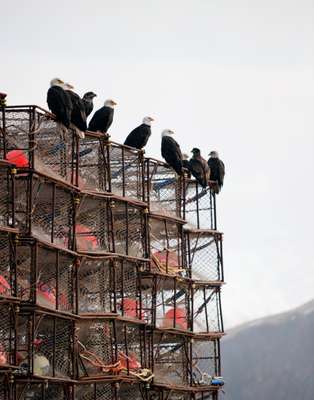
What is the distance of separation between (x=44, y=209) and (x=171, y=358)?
6423mm

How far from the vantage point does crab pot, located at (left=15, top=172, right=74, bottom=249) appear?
28.8 meters

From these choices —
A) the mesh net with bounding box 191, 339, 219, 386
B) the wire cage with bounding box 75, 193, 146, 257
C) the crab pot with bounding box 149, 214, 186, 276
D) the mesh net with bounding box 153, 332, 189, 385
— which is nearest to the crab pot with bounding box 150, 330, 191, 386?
the mesh net with bounding box 153, 332, 189, 385

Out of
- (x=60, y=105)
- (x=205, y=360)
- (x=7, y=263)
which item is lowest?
(x=205, y=360)

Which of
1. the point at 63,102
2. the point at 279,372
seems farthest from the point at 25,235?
the point at 279,372

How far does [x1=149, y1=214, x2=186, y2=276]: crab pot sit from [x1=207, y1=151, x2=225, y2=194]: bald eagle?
2619 millimetres

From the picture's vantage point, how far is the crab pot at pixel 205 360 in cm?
3544

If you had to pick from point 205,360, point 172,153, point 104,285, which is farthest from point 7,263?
point 205,360

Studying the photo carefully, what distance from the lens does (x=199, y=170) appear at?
36750 millimetres

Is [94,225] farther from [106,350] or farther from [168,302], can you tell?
[168,302]

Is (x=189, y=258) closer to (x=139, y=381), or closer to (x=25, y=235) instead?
(x=139, y=381)

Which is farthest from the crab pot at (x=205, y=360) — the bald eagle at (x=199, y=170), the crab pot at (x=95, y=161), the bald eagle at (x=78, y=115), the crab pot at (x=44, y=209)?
the bald eagle at (x=78, y=115)

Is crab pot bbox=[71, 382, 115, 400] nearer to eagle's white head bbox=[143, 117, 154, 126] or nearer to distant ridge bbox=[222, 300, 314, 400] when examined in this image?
eagle's white head bbox=[143, 117, 154, 126]

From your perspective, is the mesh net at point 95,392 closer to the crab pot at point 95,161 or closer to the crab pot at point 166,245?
the crab pot at point 166,245

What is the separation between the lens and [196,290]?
35906 mm
